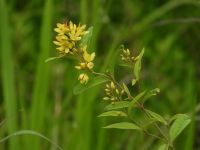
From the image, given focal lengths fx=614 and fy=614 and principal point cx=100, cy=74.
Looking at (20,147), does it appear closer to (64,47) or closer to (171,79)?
(64,47)

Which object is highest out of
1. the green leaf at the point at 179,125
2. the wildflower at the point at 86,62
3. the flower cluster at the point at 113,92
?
the wildflower at the point at 86,62

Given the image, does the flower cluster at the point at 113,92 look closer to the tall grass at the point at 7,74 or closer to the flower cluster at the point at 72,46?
the flower cluster at the point at 72,46

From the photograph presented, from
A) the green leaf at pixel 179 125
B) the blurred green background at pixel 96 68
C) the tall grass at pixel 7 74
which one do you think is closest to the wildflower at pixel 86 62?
the green leaf at pixel 179 125

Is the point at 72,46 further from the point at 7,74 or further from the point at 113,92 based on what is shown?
the point at 7,74

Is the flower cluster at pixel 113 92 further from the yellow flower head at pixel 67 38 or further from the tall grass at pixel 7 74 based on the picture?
the tall grass at pixel 7 74

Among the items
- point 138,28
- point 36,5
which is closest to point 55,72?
point 138,28

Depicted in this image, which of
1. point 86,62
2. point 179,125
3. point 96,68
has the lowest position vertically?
point 179,125

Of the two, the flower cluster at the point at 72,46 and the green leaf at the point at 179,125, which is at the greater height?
the flower cluster at the point at 72,46

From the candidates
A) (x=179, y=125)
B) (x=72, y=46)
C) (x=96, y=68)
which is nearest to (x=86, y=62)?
(x=72, y=46)

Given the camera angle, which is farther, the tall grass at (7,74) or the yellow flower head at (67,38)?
the tall grass at (7,74)
